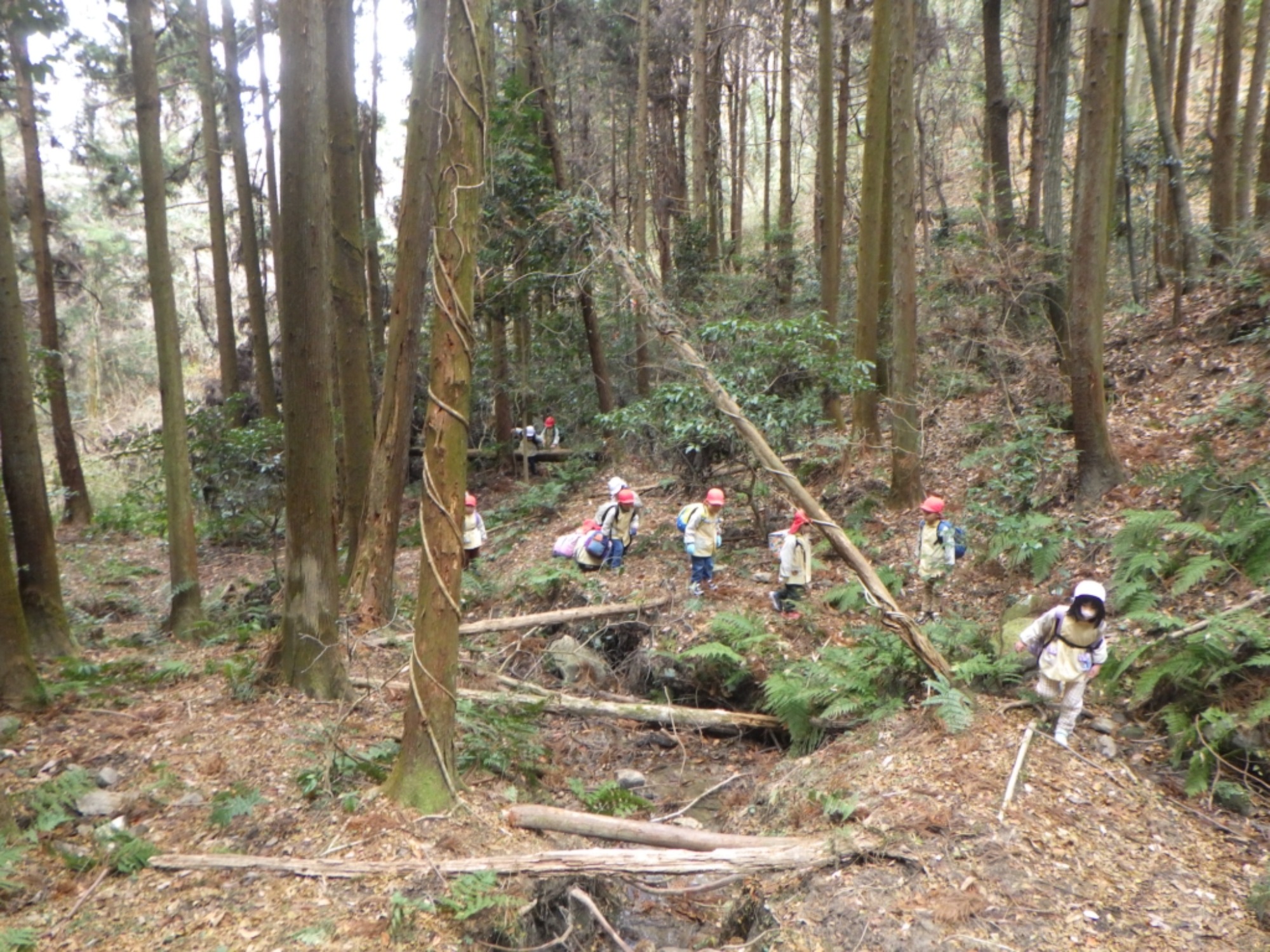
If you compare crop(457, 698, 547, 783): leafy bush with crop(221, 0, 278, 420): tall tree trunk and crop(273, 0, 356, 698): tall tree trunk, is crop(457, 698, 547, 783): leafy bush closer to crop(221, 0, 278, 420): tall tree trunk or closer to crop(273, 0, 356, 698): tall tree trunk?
crop(273, 0, 356, 698): tall tree trunk

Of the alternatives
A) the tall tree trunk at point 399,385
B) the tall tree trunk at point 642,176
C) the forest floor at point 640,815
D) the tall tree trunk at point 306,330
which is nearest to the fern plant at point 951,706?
the forest floor at point 640,815

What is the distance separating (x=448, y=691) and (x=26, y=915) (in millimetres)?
2284

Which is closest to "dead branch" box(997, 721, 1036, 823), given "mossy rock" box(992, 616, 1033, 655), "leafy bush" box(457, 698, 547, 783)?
"mossy rock" box(992, 616, 1033, 655)

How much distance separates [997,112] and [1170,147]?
9.72 ft

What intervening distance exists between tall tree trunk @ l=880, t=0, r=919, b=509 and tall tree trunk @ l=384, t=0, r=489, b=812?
25.4 feet

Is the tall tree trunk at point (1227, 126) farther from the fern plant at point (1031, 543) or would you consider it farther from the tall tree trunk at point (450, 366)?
the tall tree trunk at point (450, 366)

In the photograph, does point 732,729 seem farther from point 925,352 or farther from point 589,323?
point 589,323

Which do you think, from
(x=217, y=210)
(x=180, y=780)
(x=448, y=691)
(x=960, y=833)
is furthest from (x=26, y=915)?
(x=217, y=210)

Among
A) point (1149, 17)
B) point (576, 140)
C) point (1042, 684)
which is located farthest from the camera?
point (576, 140)

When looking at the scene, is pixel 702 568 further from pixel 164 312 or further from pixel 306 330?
pixel 164 312

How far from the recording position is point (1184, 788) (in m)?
5.67

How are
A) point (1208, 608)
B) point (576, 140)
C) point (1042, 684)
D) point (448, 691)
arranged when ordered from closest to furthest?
point (448, 691), point (1042, 684), point (1208, 608), point (576, 140)

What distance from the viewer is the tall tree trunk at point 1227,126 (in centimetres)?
1374

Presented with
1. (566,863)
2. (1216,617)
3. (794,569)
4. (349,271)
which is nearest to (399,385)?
(349,271)
